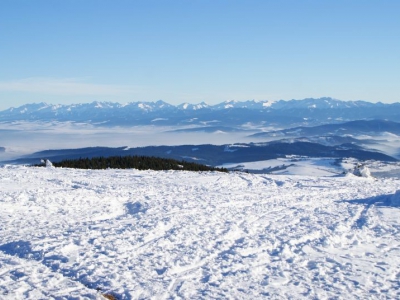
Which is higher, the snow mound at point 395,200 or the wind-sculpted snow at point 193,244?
the wind-sculpted snow at point 193,244

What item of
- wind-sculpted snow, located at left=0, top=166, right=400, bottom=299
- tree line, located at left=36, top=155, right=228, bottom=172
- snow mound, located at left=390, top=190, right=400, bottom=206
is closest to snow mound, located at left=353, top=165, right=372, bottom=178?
tree line, located at left=36, top=155, right=228, bottom=172

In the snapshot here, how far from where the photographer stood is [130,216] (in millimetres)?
19188

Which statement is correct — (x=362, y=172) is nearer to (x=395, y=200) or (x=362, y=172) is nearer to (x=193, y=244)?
(x=395, y=200)

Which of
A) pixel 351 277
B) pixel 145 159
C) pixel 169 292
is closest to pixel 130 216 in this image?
pixel 169 292

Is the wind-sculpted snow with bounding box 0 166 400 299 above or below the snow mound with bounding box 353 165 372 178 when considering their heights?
above

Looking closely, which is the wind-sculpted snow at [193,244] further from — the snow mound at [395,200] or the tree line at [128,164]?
the tree line at [128,164]

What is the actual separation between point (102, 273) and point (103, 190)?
14535 millimetres

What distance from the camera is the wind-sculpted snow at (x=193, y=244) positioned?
10742mm

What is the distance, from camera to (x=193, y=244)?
47.4ft

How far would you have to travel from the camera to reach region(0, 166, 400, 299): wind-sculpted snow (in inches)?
423

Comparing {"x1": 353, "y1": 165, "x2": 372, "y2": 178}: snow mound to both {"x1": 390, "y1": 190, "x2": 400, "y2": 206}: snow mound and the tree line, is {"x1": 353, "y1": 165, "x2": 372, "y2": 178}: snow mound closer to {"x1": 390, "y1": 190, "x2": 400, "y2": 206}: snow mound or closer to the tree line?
the tree line

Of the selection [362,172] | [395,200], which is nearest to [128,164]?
[362,172]

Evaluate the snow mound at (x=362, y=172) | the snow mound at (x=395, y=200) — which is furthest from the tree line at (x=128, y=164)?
the snow mound at (x=395, y=200)

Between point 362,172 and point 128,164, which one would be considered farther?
point 128,164
